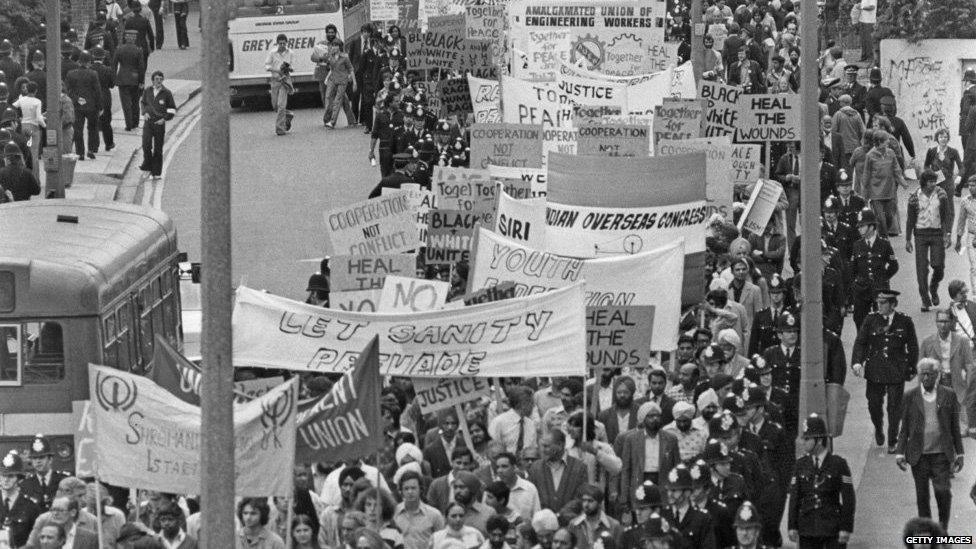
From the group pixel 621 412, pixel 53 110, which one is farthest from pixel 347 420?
pixel 53 110

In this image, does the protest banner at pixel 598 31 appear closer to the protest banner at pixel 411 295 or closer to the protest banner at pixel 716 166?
the protest banner at pixel 716 166

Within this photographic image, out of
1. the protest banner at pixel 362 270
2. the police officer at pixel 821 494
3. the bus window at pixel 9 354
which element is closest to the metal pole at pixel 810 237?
the police officer at pixel 821 494

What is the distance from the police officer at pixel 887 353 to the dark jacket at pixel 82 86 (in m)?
16.9

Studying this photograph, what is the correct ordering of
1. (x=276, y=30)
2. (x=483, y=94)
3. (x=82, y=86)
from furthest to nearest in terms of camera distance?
(x=276, y=30) < (x=82, y=86) < (x=483, y=94)

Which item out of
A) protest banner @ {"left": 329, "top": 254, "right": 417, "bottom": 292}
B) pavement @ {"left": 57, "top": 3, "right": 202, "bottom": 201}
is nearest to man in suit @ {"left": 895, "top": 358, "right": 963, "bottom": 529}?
protest banner @ {"left": 329, "top": 254, "right": 417, "bottom": 292}

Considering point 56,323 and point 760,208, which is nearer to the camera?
point 56,323

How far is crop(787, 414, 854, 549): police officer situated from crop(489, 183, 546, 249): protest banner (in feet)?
19.7

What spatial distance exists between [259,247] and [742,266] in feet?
32.3

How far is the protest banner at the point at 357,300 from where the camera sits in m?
18.7

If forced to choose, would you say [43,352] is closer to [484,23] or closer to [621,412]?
[621,412]

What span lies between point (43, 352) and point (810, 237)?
19.5ft

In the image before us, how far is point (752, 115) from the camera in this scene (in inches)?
1069

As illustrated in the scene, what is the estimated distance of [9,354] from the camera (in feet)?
60.1

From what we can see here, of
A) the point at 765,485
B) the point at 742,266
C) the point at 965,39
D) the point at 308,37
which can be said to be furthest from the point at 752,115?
the point at 308,37
